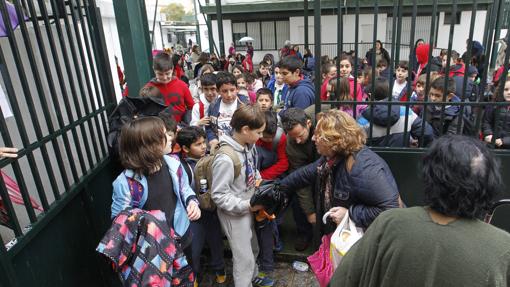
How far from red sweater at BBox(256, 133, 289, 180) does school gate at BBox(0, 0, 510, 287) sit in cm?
72

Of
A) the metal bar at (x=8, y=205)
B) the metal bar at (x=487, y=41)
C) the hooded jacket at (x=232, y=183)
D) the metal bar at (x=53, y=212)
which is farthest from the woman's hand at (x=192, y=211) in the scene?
the metal bar at (x=487, y=41)

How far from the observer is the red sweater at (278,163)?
2971mm

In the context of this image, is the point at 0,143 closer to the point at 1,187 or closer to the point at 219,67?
the point at 1,187

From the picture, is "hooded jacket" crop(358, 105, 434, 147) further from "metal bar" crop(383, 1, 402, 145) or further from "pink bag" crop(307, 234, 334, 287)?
"pink bag" crop(307, 234, 334, 287)

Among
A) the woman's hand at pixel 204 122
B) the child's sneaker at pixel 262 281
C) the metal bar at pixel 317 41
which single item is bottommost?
the child's sneaker at pixel 262 281

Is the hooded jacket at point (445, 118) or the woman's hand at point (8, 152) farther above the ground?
the woman's hand at point (8, 152)

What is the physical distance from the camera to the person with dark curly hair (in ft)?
3.74

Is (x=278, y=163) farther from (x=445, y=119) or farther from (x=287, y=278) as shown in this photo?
(x=445, y=119)

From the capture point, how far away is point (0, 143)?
3018mm

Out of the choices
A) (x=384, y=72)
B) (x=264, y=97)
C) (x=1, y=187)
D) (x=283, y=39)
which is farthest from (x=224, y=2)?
(x=1, y=187)

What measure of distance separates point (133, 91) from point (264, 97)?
143 centimetres

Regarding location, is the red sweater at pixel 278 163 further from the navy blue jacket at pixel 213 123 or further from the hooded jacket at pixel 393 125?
the hooded jacket at pixel 393 125

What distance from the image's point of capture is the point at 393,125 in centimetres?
304

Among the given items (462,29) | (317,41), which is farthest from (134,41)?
(462,29)
